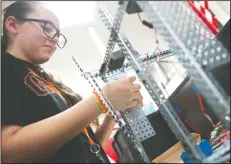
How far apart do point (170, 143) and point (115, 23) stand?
0.63 m

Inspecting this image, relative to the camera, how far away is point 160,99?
23.8 inches

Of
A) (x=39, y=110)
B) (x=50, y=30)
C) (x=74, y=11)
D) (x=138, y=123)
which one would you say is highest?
(x=74, y=11)

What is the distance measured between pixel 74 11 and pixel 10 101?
1779 millimetres

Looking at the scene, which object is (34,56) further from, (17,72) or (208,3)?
(208,3)

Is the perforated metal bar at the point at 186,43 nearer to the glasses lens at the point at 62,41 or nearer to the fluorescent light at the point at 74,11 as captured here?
the glasses lens at the point at 62,41

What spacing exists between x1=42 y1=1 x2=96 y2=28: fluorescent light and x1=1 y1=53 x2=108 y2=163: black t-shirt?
1308 mm

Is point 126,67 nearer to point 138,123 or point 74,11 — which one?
point 138,123

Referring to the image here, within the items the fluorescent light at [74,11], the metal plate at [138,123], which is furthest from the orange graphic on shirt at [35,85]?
the fluorescent light at [74,11]

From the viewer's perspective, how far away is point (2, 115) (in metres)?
0.73

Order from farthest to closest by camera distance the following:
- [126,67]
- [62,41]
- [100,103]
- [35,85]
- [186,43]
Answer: [62,41] → [126,67] → [35,85] → [100,103] → [186,43]

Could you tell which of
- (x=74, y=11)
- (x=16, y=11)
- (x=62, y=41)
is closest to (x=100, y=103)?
(x=16, y=11)

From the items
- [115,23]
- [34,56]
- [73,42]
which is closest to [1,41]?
[34,56]

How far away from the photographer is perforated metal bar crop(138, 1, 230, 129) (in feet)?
1.74

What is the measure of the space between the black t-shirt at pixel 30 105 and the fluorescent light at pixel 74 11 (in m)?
1.31
